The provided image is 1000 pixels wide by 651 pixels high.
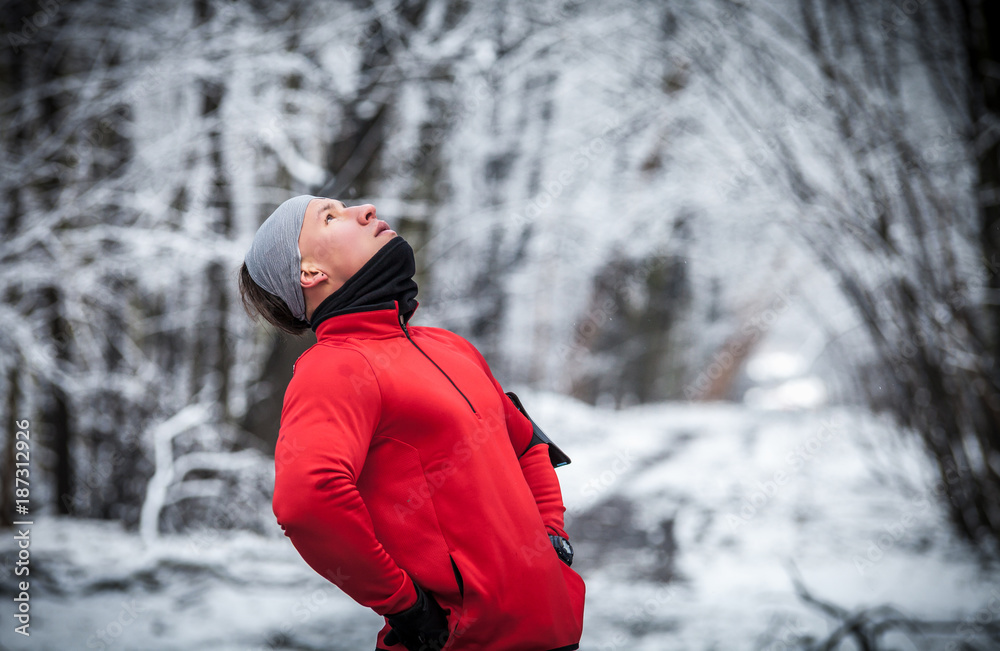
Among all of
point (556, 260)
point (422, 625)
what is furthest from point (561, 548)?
point (556, 260)

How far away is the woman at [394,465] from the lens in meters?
0.91

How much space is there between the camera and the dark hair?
1.17 meters

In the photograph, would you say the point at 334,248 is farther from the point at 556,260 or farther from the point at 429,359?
the point at 556,260

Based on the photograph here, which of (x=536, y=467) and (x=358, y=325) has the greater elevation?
(x=358, y=325)

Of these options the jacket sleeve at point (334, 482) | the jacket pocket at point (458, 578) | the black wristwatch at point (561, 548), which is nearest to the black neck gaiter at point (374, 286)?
the jacket sleeve at point (334, 482)

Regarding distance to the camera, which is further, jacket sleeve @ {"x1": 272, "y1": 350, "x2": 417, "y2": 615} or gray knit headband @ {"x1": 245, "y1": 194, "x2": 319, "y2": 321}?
gray knit headband @ {"x1": 245, "y1": 194, "x2": 319, "y2": 321}

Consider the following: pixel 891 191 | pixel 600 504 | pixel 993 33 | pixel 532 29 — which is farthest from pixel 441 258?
pixel 993 33

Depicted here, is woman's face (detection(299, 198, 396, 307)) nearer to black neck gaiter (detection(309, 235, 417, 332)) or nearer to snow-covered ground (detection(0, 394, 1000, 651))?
black neck gaiter (detection(309, 235, 417, 332))

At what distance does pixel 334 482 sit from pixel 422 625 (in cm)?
30

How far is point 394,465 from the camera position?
103 cm

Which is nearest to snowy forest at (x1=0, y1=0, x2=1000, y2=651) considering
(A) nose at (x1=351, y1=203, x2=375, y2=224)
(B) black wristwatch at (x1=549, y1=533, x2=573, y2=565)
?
(B) black wristwatch at (x1=549, y1=533, x2=573, y2=565)

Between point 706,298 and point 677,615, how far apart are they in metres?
2.18

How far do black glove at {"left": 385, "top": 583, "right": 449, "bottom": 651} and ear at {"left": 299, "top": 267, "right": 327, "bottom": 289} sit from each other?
0.54 m

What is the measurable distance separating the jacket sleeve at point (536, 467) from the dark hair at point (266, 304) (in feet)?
1.25
